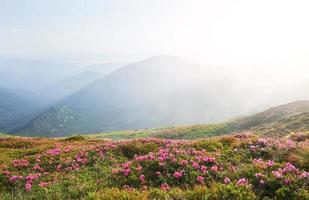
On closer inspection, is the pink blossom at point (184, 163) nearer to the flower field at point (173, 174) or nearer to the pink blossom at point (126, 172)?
the flower field at point (173, 174)

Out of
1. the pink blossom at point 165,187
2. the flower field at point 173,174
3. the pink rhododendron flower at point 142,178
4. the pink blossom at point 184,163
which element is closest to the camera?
the flower field at point 173,174

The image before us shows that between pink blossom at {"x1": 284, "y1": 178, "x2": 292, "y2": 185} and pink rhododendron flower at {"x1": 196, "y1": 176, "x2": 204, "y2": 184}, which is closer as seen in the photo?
pink blossom at {"x1": 284, "y1": 178, "x2": 292, "y2": 185}

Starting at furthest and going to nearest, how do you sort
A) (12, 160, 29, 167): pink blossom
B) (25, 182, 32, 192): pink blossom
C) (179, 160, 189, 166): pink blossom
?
1. (12, 160, 29, 167): pink blossom
2. (179, 160, 189, 166): pink blossom
3. (25, 182, 32, 192): pink blossom

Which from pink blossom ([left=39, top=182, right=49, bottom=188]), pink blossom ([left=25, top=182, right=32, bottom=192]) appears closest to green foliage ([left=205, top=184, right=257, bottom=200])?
pink blossom ([left=39, top=182, right=49, bottom=188])

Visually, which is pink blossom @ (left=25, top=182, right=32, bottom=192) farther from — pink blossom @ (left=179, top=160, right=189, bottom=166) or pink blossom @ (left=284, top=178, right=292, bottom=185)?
pink blossom @ (left=284, top=178, right=292, bottom=185)

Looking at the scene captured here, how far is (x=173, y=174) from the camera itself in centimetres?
1279

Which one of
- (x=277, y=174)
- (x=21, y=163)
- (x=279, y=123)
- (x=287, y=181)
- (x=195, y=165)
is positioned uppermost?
(x=21, y=163)

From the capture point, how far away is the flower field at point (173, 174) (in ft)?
33.6

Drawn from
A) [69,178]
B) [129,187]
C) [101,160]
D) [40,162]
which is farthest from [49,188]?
[40,162]

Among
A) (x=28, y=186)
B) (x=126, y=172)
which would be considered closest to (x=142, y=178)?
(x=126, y=172)

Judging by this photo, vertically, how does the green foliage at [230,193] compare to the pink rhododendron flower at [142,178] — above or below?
below

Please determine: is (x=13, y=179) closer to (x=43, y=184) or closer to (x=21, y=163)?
(x=43, y=184)

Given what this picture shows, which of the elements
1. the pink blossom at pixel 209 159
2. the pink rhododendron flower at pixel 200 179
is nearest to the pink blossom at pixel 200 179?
the pink rhododendron flower at pixel 200 179

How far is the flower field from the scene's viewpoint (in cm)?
1024
